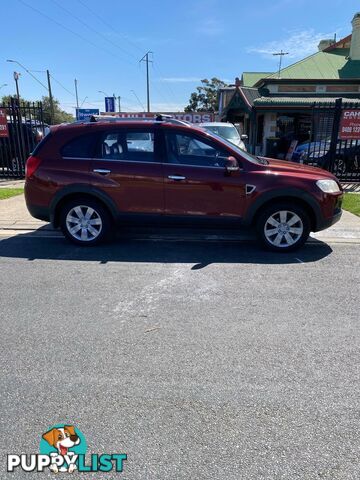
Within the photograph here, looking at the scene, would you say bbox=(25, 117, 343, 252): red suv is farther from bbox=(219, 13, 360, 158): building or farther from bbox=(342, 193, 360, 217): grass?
bbox=(219, 13, 360, 158): building

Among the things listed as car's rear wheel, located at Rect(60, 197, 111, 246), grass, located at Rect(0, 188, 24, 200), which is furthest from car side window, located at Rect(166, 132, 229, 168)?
grass, located at Rect(0, 188, 24, 200)

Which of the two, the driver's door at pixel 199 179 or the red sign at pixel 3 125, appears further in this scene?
the red sign at pixel 3 125

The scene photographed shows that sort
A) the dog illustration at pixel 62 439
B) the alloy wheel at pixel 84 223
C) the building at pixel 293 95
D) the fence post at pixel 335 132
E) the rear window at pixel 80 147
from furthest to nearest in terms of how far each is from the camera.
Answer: the building at pixel 293 95, the fence post at pixel 335 132, the alloy wheel at pixel 84 223, the rear window at pixel 80 147, the dog illustration at pixel 62 439

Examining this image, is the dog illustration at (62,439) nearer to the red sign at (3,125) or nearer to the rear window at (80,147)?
the rear window at (80,147)

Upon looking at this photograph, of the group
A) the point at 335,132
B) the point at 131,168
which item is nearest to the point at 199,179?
the point at 131,168

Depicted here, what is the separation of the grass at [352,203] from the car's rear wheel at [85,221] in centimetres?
513

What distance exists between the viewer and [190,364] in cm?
294

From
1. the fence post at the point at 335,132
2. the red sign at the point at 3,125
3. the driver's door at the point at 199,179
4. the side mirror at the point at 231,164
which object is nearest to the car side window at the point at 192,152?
the driver's door at the point at 199,179

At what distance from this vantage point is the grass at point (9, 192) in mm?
9322

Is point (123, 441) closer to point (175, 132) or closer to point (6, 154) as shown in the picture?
point (175, 132)

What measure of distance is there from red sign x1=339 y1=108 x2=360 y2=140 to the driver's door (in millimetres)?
6264

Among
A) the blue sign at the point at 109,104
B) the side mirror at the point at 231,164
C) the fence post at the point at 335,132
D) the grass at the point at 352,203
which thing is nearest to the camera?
the side mirror at the point at 231,164

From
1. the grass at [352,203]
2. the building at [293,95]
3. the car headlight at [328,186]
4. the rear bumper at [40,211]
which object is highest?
the building at [293,95]

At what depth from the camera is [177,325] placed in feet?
11.6
